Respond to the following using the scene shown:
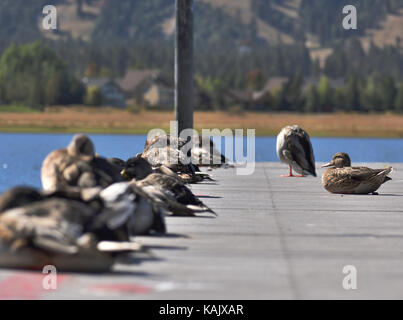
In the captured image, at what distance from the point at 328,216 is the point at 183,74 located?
787 cm

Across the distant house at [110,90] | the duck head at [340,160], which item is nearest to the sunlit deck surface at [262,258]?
the duck head at [340,160]

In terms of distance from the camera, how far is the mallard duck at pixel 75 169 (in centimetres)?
805

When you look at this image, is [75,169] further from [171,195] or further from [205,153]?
[205,153]

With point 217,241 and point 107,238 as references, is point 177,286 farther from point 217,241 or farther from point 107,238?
point 217,241

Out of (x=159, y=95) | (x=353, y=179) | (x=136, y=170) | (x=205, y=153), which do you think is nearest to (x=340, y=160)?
(x=353, y=179)

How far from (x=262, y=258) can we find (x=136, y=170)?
4306 millimetres

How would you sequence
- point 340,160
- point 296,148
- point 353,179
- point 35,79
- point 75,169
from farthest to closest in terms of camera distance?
point 35,79
point 296,148
point 340,160
point 353,179
point 75,169

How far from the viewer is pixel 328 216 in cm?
1005

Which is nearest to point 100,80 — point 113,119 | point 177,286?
point 113,119

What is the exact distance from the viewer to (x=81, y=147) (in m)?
8.30

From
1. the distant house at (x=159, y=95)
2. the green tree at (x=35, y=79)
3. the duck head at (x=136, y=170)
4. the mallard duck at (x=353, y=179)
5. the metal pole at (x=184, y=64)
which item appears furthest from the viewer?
the distant house at (x=159, y=95)

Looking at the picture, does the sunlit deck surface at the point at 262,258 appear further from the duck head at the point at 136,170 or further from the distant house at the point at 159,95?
the distant house at the point at 159,95

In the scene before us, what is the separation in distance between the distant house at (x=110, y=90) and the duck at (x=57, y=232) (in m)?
178

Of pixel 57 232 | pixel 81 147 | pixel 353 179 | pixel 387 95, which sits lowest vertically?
pixel 387 95
